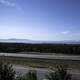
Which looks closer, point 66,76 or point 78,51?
point 66,76

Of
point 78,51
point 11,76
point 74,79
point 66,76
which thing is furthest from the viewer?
point 78,51

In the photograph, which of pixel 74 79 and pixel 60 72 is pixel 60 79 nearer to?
pixel 60 72

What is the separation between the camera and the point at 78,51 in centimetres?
5722

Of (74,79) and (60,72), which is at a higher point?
(60,72)

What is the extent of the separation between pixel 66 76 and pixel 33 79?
1566mm

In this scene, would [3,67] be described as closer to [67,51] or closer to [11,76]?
[11,76]

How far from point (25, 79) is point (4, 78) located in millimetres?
828

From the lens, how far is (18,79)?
28.0ft

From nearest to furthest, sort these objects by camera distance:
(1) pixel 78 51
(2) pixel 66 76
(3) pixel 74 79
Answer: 1. (2) pixel 66 76
2. (3) pixel 74 79
3. (1) pixel 78 51

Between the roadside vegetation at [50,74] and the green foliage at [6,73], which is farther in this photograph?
the green foliage at [6,73]

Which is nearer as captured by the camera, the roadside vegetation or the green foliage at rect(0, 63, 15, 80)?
the roadside vegetation

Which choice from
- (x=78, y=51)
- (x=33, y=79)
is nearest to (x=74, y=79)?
(x=33, y=79)

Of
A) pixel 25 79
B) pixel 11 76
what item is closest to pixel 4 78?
pixel 11 76

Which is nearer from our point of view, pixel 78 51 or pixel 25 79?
pixel 25 79
